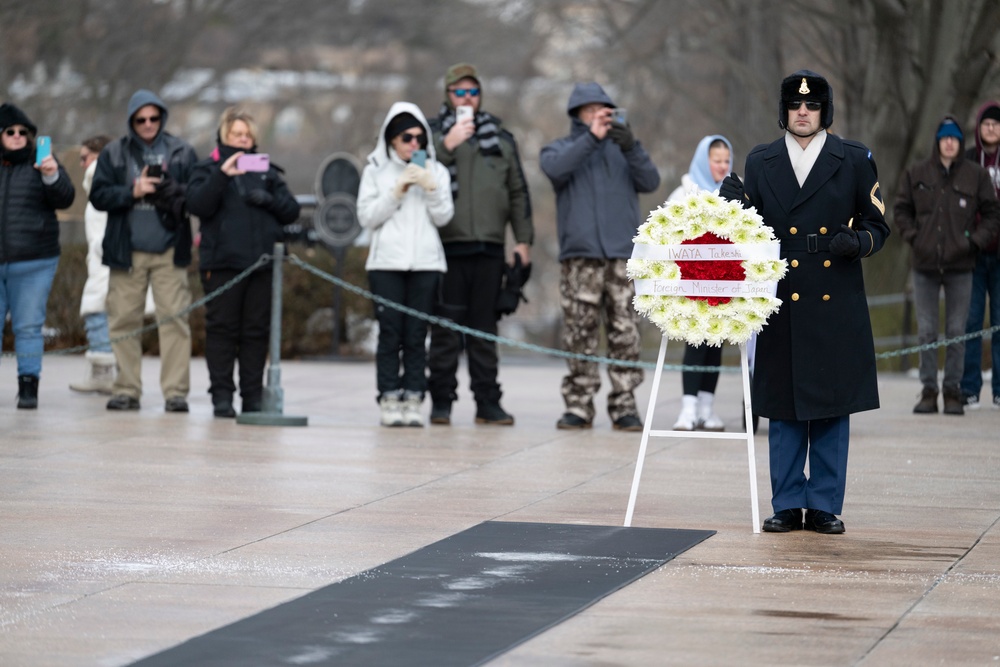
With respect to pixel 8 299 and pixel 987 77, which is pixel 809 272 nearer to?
pixel 8 299

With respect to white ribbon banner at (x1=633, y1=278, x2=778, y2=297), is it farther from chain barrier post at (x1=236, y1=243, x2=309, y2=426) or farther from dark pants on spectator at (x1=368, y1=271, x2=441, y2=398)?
chain barrier post at (x1=236, y1=243, x2=309, y2=426)

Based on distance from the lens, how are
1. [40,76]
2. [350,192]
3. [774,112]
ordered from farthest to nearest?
[40,76]
[774,112]
[350,192]

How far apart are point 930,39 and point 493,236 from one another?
33.5 ft

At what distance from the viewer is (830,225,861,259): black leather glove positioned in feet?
25.0

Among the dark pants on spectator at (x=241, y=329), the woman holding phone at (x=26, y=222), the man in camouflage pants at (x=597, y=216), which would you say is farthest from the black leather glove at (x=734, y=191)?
the woman holding phone at (x=26, y=222)

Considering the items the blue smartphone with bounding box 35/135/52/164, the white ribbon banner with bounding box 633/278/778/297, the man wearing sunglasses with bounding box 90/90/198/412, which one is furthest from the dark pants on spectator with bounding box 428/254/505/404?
the white ribbon banner with bounding box 633/278/778/297

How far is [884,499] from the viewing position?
8.97m

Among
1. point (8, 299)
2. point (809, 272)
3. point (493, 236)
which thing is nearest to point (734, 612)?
point (809, 272)

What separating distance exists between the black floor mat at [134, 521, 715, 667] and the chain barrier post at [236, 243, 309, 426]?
4.70 m

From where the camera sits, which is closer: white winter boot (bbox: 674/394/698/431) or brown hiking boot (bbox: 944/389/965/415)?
white winter boot (bbox: 674/394/698/431)

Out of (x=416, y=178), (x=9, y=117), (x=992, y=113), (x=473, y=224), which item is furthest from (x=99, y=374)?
(x=992, y=113)

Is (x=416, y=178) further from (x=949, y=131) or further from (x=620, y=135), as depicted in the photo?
(x=949, y=131)

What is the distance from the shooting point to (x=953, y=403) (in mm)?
13125

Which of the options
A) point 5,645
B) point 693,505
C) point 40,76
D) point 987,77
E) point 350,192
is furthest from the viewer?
point 40,76
